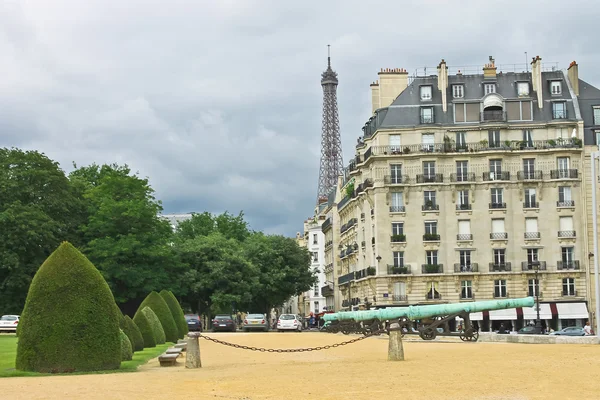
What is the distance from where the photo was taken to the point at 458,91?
8425 cm

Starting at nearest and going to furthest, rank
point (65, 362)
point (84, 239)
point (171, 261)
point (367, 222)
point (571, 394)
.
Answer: point (571, 394)
point (65, 362)
point (84, 239)
point (171, 261)
point (367, 222)

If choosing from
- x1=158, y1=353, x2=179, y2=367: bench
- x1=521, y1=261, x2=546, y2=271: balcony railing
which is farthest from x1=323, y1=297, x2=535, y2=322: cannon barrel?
x1=521, y1=261, x2=546, y2=271: balcony railing

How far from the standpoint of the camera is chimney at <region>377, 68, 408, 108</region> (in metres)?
86.9

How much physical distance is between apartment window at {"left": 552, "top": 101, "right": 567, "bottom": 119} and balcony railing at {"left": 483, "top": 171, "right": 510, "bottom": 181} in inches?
254

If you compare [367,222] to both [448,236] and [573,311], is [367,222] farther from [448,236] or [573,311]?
[573,311]

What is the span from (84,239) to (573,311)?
40.6 m

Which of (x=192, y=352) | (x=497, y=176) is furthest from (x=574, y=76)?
(x=192, y=352)

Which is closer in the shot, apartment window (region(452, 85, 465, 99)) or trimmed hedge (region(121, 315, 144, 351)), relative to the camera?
trimmed hedge (region(121, 315, 144, 351))

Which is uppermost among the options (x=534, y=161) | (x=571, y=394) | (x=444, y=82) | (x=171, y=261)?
(x=444, y=82)

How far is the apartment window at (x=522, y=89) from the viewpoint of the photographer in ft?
273

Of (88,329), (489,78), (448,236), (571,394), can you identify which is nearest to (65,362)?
(88,329)

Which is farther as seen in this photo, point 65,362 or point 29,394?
point 65,362

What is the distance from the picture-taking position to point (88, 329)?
74.0 ft

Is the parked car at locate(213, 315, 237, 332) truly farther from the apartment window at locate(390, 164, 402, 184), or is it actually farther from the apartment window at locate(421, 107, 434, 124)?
the apartment window at locate(421, 107, 434, 124)
